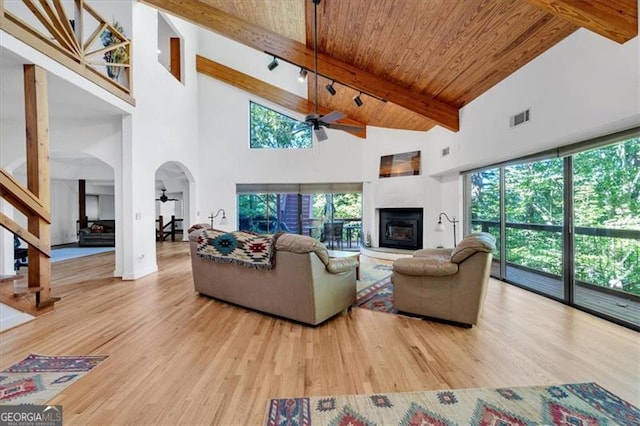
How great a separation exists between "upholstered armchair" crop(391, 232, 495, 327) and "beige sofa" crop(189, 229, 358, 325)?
25.1 inches

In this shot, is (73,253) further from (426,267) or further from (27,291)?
(426,267)

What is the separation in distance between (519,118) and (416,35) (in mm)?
1692

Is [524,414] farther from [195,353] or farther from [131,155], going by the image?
[131,155]

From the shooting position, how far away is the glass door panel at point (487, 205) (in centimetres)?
469

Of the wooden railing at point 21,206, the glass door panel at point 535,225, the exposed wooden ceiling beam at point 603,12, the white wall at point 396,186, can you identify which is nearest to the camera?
the exposed wooden ceiling beam at point 603,12

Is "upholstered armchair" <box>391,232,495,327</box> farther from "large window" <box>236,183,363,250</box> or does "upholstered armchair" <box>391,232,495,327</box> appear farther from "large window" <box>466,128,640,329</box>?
"large window" <box>236,183,363,250</box>

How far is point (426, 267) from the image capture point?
285 centimetres

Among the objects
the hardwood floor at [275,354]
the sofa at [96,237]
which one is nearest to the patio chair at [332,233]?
→ the hardwood floor at [275,354]

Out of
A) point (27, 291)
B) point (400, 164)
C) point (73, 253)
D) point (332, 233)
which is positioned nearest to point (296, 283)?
point (27, 291)

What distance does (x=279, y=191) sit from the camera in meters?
7.99

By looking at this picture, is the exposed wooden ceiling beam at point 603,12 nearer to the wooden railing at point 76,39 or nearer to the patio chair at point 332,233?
the wooden railing at point 76,39

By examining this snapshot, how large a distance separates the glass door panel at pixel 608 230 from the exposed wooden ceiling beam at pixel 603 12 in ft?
3.74

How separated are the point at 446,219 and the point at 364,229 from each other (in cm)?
224

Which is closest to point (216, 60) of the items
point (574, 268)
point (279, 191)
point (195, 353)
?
point (279, 191)
